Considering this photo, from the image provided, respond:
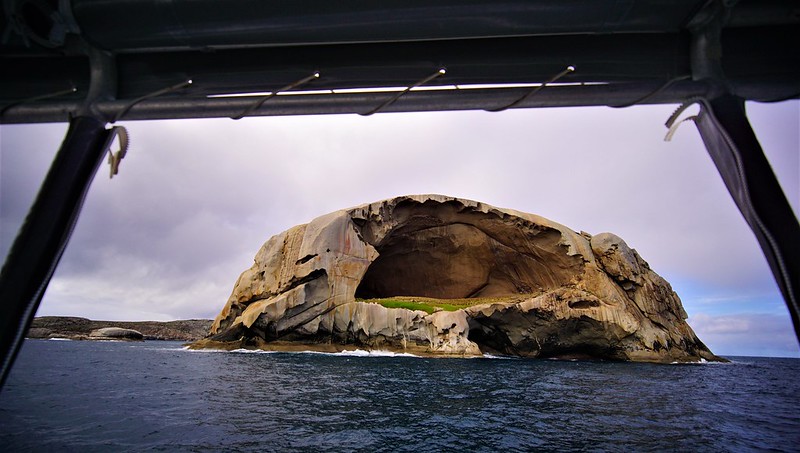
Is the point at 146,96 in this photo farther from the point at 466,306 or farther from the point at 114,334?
the point at 114,334

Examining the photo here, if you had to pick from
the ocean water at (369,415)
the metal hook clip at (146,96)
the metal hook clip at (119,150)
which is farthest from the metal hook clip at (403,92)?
the ocean water at (369,415)

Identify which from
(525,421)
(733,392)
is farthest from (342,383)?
(733,392)

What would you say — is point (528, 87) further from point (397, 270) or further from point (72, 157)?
point (397, 270)

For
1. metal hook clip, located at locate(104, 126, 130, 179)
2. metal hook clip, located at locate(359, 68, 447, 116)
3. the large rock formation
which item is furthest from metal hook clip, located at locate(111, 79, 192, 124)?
the large rock formation

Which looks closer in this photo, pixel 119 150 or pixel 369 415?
pixel 119 150

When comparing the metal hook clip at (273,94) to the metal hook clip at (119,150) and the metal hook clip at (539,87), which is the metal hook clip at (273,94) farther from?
the metal hook clip at (539,87)

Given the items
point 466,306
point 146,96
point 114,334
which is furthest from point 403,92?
point 114,334
